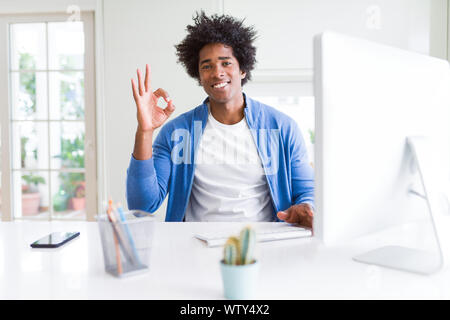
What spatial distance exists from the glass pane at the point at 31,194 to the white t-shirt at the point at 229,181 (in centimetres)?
173

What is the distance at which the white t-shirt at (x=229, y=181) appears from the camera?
4.86ft

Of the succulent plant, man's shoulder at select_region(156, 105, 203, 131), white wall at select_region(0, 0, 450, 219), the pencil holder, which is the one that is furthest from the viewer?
white wall at select_region(0, 0, 450, 219)

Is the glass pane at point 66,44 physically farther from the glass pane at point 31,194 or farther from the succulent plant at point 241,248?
the succulent plant at point 241,248

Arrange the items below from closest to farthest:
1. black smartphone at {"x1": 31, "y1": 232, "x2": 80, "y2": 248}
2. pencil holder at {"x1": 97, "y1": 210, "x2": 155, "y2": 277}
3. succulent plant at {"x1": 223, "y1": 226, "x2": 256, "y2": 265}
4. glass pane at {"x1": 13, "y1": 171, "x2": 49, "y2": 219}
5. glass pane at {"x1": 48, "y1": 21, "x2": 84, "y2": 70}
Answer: succulent plant at {"x1": 223, "y1": 226, "x2": 256, "y2": 265}
pencil holder at {"x1": 97, "y1": 210, "x2": 155, "y2": 277}
black smartphone at {"x1": 31, "y1": 232, "x2": 80, "y2": 248}
glass pane at {"x1": 48, "y1": 21, "x2": 84, "y2": 70}
glass pane at {"x1": 13, "y1": 171, "x2": 49, "y2": 219}

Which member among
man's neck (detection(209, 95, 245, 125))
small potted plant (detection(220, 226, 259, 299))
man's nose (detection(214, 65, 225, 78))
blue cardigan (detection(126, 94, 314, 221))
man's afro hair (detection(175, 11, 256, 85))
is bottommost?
small potted plant (detection(220, 226, 259, 299))

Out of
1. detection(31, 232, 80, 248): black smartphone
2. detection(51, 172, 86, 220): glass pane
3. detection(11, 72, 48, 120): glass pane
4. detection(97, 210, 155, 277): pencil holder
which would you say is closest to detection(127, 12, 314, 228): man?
detection(31, 232, 80, 248): black smartphone

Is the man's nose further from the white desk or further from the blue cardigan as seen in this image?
the white desk

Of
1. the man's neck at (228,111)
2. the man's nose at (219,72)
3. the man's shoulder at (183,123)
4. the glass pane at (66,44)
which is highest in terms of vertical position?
the glass pane at (66,44)

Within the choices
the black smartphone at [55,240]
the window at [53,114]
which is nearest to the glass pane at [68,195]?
the window at [53,114]

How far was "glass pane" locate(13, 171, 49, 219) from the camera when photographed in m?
2.85

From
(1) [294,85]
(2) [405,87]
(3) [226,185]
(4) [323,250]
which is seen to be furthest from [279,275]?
(1) [294,85]

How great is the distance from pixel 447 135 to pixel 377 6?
6.23ft

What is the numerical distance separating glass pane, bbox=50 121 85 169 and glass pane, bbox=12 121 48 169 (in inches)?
2.4

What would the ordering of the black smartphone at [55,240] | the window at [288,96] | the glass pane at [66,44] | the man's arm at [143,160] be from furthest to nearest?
the glass pane at [66,44] < the window at [288,96] < the man's arm at [143,160] < the black smartphone at [55,240]
